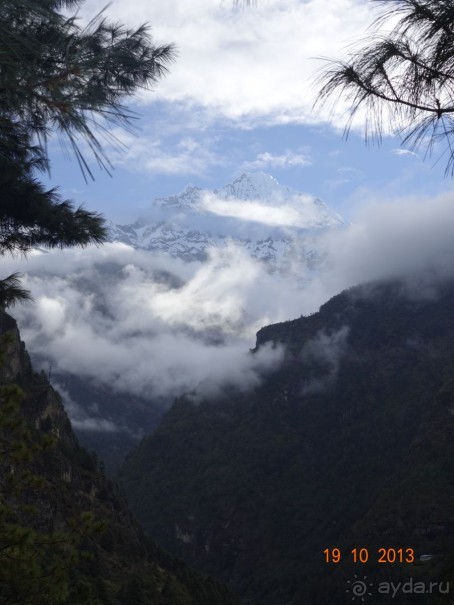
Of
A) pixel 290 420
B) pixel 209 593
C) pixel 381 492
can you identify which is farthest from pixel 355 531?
pixel 290 420

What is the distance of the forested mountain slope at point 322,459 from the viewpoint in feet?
255

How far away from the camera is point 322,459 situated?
127m

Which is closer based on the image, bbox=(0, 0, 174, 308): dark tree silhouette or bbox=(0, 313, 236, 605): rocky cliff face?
bbox=(0, 0, 174, 308): dark tree silhouette
